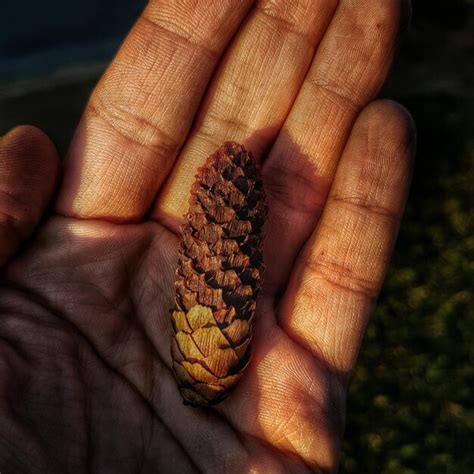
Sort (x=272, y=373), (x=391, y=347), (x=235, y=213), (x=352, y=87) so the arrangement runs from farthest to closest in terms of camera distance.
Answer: (x=391, y=347)
(x=352, y=87)
(x=272, y=373)
(x=235, y=213)

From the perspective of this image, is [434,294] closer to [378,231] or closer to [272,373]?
[378,231]

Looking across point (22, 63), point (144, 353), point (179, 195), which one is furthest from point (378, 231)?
point (22, 63)

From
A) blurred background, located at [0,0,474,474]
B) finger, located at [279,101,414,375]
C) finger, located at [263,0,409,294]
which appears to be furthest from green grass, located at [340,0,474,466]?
finger, located at [263,0,409,294]

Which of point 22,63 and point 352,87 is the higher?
point 352,87

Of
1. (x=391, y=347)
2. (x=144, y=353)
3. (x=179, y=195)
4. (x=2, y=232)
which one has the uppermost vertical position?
(x=179, y=195)

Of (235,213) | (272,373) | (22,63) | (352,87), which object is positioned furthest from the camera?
(22,63)

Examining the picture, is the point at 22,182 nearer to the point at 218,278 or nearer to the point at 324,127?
the point at 218,278
